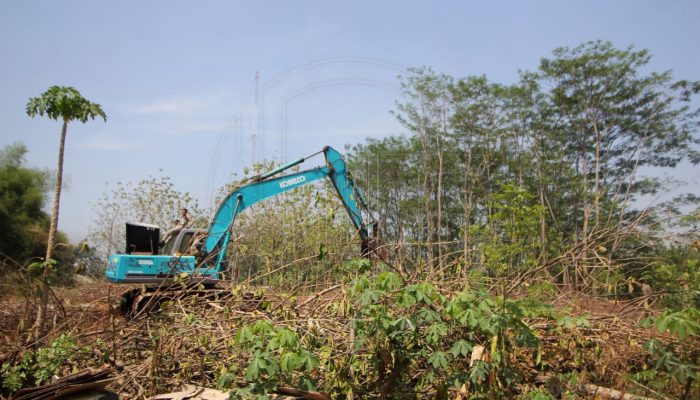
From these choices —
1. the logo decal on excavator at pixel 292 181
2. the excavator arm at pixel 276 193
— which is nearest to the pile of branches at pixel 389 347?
the excavator arm at pixel 276 193

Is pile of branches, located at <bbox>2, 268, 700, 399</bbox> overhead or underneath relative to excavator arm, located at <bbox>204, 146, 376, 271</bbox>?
underneath

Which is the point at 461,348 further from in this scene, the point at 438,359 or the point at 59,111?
the point at 59,111

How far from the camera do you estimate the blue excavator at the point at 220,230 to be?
8.95 m

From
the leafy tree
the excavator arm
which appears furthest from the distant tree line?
the leafy tree

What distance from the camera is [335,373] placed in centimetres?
475

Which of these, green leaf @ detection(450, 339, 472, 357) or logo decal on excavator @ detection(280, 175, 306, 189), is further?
logo decal on excavator @ detection(280, 175, 306, 189)

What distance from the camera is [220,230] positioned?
9.62 meters

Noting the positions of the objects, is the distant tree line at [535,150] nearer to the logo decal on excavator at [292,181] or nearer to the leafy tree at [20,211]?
the logo decal on excavator at [292,181]

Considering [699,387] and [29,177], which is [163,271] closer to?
[699,387]

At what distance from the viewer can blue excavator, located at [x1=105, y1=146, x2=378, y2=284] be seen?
895cm

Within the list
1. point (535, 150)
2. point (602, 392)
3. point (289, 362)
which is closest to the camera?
point (289, 362)

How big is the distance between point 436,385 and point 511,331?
76 cm

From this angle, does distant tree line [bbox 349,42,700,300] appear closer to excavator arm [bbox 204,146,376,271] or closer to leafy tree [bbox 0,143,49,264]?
excavator arm [bbox 204,146,376,271]

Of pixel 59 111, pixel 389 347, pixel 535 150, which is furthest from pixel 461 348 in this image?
pixel 535 150
